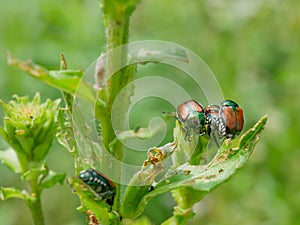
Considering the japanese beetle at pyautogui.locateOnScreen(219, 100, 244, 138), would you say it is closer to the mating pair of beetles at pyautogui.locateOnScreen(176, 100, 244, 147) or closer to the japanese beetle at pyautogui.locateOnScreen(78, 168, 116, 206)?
the mating pair of beetles at pyautogui.locateOnScreen(176, 100, 244, 147)

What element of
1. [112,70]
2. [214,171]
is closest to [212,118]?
[214,171]

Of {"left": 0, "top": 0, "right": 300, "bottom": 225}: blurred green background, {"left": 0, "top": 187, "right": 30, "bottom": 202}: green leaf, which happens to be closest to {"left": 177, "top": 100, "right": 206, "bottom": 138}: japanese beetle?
{"left": 0, "top": 187, "right": 30, "bottom": 202}: green leaf

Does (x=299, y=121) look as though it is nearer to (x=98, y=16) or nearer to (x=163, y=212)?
(x=163, y=212)

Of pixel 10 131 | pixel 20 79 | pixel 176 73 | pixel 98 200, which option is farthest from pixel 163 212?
pixel 98 200

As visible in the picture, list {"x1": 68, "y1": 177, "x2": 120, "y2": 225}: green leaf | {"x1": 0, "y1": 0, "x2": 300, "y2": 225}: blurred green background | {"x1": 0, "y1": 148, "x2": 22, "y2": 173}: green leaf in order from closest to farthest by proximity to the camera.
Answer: {"x1": 68, "y1": 177, "x2": 120, "y2": 225}: green leaf
{"x1": 0, "y1": 148, "x2": 22, "y2": 173}: green leaf
{"x1": 0, "y1": 0, "x2": 300, "y2": 225}: blurred green background

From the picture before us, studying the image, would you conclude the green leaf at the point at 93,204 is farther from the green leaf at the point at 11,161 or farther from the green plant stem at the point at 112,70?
the green leaf at the point at 11,161

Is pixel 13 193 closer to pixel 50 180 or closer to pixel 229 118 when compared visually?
pixel 50 180
